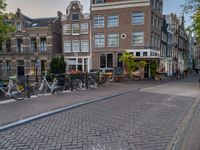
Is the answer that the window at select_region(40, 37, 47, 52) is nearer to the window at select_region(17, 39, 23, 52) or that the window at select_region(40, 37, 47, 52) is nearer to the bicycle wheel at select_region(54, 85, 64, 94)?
the window at select_region(17, 39, 23, 52)

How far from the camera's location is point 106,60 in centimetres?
2939

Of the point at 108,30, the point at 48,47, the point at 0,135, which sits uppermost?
the point at 108,30

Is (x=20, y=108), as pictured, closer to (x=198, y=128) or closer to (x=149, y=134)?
(x=149, y=134)

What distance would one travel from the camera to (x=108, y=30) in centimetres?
2906

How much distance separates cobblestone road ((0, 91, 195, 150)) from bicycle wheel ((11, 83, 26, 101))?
3.71m

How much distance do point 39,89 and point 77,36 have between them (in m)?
20.8

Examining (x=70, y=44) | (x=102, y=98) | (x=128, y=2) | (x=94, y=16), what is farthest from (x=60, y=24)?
(x=102, y=98)

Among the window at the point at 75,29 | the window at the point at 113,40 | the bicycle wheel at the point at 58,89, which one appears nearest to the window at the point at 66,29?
the window at the point at 75,29

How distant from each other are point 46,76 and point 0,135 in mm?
7433

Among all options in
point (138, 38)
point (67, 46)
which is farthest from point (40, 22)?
point (138, 38)

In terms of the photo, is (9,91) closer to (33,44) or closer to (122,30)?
(122,30)

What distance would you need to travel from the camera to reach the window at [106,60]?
2921 centimetres

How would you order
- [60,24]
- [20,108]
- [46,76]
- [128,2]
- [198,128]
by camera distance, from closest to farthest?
Result: [198,128], [20,108], [46,76], [128,2], [60,24]

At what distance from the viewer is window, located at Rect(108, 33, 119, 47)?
28.8 metres
